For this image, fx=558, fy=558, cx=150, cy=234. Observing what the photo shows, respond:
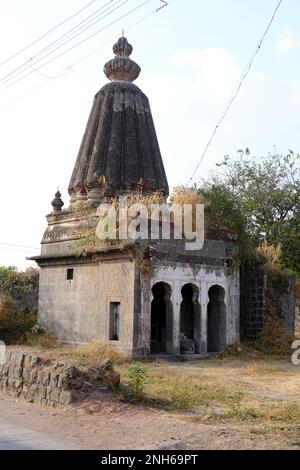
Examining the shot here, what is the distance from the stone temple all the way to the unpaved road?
6973 millimetres

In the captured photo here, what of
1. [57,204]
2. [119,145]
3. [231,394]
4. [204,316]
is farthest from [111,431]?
[119,145]

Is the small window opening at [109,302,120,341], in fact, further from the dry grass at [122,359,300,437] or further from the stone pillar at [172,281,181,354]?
the dry grass at [122,359,300,437]

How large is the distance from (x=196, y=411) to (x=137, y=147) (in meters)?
13.4

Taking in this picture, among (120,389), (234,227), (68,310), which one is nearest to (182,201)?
(234,227)

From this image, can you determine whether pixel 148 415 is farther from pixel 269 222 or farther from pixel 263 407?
A: pixel 269 222

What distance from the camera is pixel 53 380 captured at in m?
8.92

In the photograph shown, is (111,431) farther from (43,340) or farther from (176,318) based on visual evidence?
(43,340)

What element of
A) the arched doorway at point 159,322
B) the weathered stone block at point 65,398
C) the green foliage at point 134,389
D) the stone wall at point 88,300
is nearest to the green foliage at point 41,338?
the stone wall at point 88,300

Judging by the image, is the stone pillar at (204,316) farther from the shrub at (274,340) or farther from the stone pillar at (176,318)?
the shrub at (274,340)

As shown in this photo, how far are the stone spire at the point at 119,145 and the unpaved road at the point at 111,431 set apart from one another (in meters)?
11.3

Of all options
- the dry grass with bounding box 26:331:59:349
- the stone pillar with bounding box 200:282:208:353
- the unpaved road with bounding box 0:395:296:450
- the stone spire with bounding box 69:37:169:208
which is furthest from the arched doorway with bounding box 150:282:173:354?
the unpaved road with bounding box 0:395:296:450

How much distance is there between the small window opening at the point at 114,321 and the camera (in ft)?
53.1

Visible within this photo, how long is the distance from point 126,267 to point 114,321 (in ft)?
5.54

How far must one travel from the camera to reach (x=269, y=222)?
2684 centimetres
